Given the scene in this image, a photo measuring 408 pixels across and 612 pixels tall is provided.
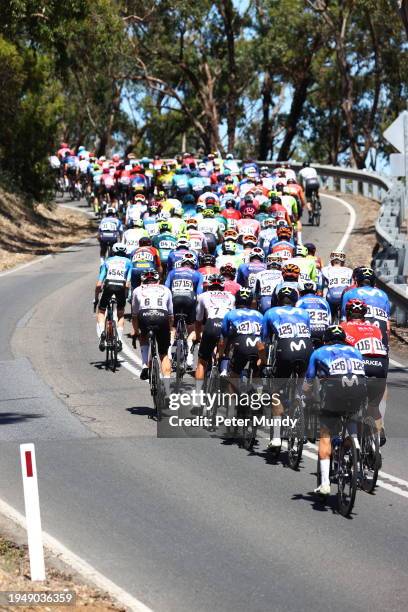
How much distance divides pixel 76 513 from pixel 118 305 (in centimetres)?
863

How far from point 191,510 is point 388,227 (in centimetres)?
2059

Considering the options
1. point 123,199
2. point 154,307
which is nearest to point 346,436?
point 154,307

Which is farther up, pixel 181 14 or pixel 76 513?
pixel 181 14

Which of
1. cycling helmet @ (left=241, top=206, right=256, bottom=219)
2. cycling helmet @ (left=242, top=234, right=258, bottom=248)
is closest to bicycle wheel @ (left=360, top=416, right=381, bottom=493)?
cycling helmet @ (left=242, top=234, right=258, bottom=248)

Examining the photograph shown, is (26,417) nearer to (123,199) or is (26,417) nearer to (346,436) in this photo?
(346,436)

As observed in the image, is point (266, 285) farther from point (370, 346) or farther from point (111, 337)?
point (370, 346)

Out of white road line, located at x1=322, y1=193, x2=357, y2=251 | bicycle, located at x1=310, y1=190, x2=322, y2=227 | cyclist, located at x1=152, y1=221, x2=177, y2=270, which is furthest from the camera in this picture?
bicycle, located at x1=310, y1=190, x2=322, y2=227

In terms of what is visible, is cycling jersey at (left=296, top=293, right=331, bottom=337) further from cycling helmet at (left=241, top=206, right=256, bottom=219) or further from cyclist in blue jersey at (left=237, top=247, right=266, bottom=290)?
cycling helmet at (left=241, top=206, right=256, bottom=219)

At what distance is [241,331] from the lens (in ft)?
46.0

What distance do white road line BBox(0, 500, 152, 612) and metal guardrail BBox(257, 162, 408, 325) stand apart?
42.3ft

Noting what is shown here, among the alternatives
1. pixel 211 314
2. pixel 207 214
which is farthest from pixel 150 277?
pixel 207 214

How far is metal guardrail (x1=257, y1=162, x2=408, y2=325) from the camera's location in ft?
75.0

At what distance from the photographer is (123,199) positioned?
131ft

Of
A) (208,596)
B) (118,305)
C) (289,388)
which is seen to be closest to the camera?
(208,596)
